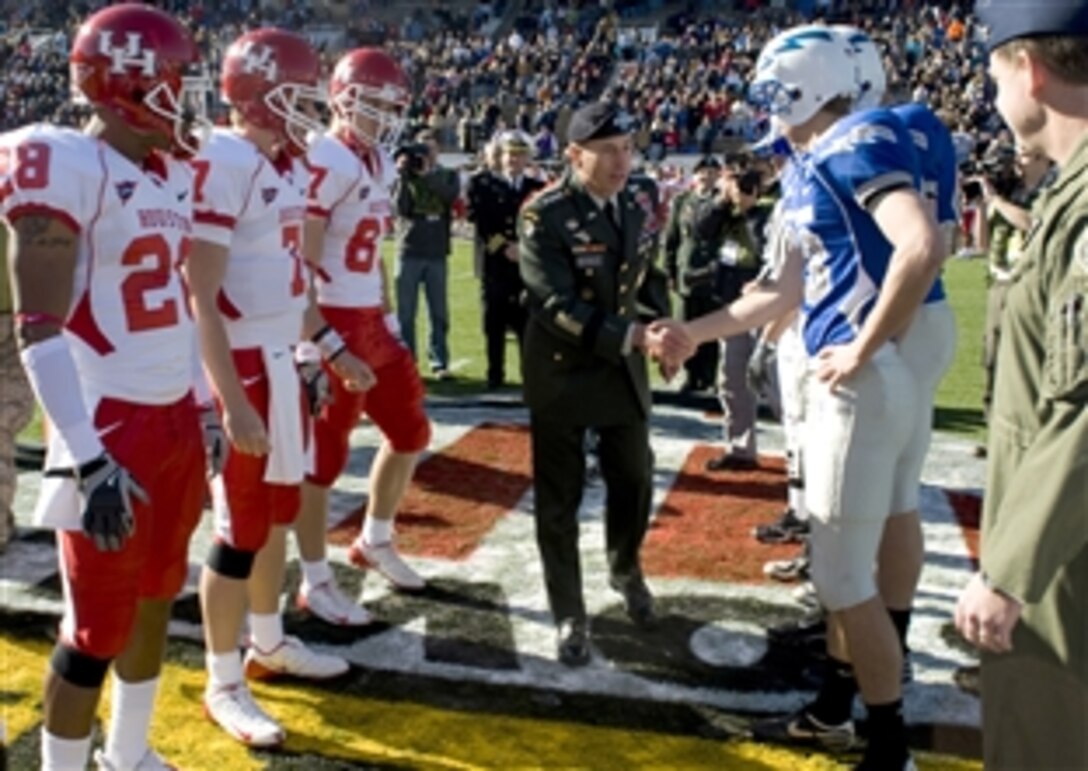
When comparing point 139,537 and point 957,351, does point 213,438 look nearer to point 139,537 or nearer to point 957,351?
point 139,537

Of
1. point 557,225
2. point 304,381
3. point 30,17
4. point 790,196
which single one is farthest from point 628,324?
point 30,17

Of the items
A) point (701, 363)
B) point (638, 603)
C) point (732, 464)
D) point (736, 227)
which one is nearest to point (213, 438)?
point (638, 603)

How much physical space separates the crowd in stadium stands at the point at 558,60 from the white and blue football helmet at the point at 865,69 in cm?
1872

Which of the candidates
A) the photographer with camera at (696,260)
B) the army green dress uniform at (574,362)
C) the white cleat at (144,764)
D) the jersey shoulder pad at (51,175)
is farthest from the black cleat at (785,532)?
the jersey shoulder pad at (51,175)

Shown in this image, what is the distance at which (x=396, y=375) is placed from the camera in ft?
15.8

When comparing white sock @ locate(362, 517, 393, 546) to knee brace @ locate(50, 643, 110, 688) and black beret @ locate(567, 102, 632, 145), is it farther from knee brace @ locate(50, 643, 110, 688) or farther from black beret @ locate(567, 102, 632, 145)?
knee brace @ locate(50, 643, 110, 688)

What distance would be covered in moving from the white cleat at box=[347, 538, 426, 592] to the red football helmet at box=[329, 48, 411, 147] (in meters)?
1.60

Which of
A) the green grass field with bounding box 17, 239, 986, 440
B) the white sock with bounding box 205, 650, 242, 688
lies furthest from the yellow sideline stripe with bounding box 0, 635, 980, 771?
the green grass field with bounding box 17, 239, 986, 440

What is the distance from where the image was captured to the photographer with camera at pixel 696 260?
824 cm

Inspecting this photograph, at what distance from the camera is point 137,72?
2898mm

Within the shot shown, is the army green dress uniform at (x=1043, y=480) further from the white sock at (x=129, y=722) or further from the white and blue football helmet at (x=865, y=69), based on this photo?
the white sock at (x=129, y=722)

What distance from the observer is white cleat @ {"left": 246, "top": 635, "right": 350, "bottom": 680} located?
4.00 metres

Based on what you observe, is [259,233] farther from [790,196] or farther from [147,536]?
[790,196]

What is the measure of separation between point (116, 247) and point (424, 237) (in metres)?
6.70
